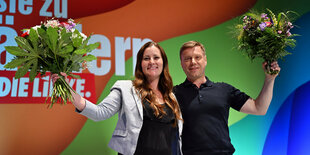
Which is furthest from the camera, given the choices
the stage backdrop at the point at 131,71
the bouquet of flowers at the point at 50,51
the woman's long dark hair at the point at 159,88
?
the stage backdrop at the point at 131,71

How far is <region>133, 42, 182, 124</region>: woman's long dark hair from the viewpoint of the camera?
211cm

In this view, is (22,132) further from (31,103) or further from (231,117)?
(231,117)

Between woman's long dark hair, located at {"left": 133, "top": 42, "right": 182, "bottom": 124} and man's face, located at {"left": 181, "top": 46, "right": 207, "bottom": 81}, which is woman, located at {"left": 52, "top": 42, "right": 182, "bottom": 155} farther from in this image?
man's face, located at {"left": 181, "top": 46, "right": 207, "bottom": 81}

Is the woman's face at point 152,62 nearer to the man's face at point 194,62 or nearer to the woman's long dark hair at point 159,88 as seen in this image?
the woman's long dark hair at point 159,88

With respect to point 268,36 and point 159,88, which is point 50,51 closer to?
point 159,88

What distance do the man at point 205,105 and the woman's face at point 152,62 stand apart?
36 cm

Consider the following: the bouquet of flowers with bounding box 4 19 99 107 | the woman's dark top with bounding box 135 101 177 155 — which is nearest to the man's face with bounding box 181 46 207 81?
the woman's dark top with bounding box 135 101 177 155


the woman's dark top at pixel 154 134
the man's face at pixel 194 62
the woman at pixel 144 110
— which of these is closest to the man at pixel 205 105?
the man's face at pixel 194 62

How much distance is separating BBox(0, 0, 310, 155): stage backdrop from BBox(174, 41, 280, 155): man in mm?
881

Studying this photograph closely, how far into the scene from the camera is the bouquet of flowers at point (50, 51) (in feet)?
5.67

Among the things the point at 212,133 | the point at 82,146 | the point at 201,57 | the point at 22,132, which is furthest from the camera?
the point at 82,146

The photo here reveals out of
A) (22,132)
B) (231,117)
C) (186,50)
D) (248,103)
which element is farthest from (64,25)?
(231,117)

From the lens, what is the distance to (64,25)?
6.11ft

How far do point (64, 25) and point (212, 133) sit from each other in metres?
1.37
